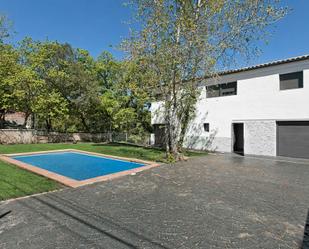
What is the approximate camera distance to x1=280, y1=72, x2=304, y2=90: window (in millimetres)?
12617

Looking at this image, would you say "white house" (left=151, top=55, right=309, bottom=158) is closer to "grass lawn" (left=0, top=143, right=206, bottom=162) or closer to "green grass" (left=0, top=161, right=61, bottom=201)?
"grass lawn" (left=0, top=143, right=206, bottom=162)

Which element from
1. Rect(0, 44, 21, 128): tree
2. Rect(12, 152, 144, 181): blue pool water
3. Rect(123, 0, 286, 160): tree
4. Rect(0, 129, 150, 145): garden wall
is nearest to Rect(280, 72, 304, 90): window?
Rect(123, 0, 286, 160): tree

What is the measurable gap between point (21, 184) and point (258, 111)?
1386cm

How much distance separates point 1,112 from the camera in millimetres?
23719

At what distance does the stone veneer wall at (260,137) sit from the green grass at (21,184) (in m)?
12.6

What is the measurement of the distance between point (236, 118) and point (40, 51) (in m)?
20.2

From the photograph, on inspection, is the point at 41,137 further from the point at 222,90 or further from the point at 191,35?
the point at 191,35

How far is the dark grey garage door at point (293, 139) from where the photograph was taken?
12727mm

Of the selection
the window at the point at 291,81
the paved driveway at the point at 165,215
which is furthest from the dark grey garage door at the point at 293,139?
the paved driveway at the point at 165,215

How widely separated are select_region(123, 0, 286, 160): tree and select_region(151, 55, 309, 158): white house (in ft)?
9.74

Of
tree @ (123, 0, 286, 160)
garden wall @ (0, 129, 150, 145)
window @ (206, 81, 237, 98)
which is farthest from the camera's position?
garden wall @ (0, 129, 150, 145)

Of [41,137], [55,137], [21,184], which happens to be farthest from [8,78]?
[21,184]

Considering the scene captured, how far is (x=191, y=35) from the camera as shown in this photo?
11.3 metres

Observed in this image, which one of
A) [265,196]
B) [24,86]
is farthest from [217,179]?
[24,86]
